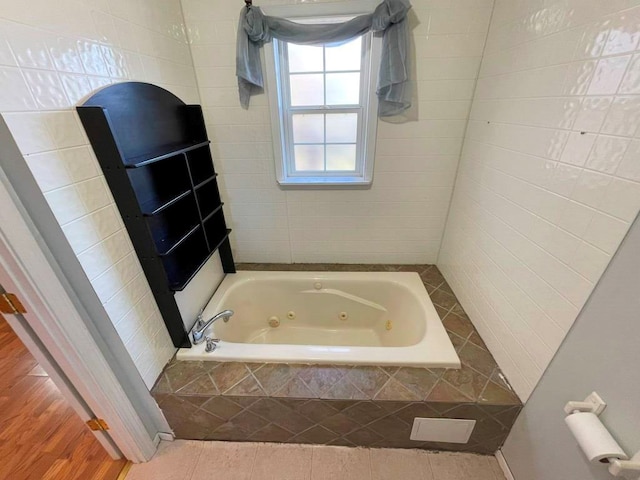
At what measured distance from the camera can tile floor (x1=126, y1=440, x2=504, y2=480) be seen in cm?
127

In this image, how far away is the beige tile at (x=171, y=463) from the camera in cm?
128

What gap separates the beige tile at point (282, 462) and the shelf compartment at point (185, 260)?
0.95m

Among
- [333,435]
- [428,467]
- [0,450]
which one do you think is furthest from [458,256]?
[0,450]

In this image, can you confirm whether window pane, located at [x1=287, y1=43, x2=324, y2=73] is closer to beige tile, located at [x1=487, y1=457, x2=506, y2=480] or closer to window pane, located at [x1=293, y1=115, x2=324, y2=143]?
window pane, located at [x1=293, y1=115, x2=324, y2=143]

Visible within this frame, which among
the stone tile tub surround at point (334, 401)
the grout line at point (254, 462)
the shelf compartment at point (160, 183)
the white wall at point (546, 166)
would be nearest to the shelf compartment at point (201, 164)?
the shelf compartment at point (160, 183)

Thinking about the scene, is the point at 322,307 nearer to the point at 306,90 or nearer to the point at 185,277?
the point at 185,277

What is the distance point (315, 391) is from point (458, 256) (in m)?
1.21

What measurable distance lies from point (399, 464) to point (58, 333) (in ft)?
5.09

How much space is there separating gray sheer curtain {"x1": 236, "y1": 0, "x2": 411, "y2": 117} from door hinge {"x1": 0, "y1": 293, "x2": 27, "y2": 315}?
4.54 feet

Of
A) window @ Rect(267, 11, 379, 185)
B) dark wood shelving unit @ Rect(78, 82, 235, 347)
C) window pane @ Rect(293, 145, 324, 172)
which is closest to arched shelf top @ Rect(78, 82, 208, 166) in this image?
dark wood shelving unit @ Rect(78, 82, 235, 347)

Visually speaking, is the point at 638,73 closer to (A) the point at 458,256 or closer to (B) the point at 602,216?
(B) the point at 602,216

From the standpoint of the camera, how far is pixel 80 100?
879 mm

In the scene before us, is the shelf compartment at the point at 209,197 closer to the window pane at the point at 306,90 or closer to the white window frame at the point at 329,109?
the white window frame at the point at 329,109

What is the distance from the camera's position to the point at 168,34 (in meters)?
1.35
